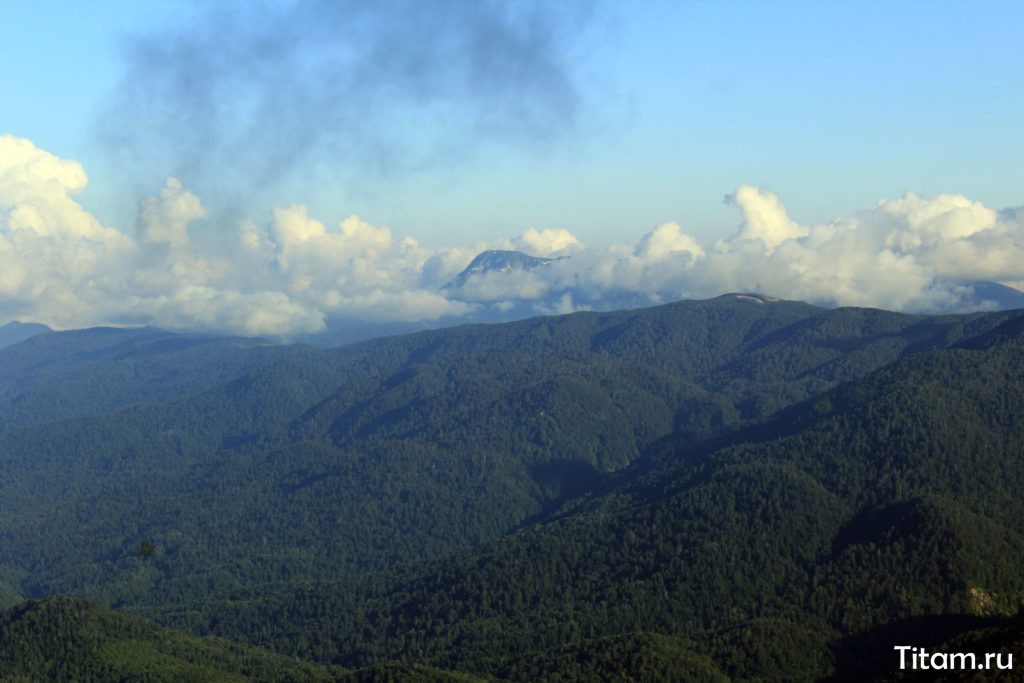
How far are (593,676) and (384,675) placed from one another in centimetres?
4630

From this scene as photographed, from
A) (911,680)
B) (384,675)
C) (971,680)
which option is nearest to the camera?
(971,680)

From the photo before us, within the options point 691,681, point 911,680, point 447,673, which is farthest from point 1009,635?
point 447,673

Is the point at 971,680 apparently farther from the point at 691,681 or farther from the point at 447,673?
the point at 447,673

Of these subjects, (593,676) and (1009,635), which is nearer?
(1009,635)

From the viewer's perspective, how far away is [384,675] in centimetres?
19200

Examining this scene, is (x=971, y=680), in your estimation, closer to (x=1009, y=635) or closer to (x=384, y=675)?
(x=1009, y=635)

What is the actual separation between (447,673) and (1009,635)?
370 ft

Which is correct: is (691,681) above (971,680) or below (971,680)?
below

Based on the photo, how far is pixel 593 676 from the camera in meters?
199

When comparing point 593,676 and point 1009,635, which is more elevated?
point 1009,635

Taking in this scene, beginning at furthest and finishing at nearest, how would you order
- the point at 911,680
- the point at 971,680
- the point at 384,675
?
the point at 384,675
the point at 911,680
the point at 971,680

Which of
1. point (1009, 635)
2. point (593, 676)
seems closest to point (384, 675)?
point (593, 676)

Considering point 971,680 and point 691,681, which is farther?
point 691,681

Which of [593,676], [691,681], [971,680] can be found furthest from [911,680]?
[593,676]
